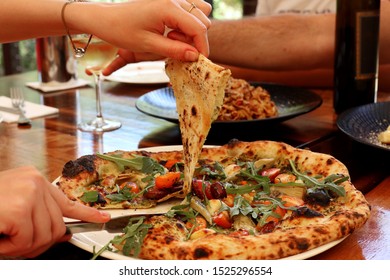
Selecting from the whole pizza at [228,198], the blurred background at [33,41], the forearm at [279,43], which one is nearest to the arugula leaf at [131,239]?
the whole pizza at [228,198]

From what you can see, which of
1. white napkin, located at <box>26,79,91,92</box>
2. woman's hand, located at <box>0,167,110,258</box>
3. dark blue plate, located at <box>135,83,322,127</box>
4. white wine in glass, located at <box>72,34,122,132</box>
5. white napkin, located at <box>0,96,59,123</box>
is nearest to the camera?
woman's hand, located at <box>0,167,110,258</box>

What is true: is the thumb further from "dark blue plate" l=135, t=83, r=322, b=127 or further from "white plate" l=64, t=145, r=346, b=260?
"dark blue plate" l=135, t=83, r=322, b=127

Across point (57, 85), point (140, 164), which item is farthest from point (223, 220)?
point (57, 85)

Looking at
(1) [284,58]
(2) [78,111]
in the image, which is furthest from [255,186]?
(1) [284,58]

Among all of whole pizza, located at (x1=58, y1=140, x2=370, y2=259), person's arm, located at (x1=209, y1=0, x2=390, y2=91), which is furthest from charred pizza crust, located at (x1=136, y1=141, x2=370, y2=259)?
person's arm, located at (x1=209, y1=0, x2=390, y2=91)

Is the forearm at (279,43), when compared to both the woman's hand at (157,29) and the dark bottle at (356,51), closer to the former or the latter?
the dark bottle at (356,51)

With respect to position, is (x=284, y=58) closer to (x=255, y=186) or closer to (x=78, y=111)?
(x=78, y=111)
